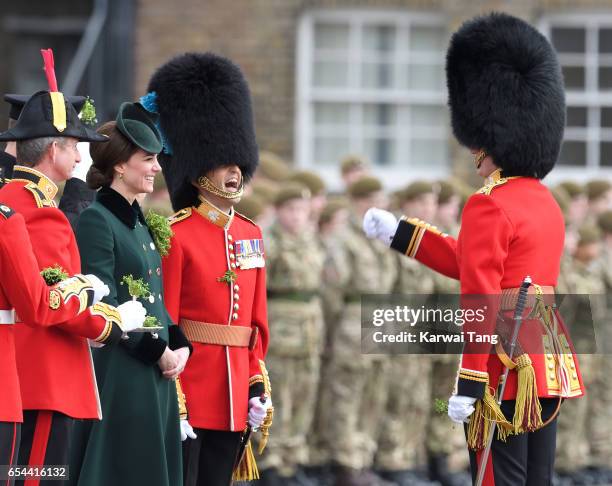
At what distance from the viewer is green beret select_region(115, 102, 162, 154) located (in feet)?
19.4

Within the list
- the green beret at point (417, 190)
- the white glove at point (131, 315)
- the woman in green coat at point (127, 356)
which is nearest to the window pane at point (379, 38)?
the green beret at point (417, 190)

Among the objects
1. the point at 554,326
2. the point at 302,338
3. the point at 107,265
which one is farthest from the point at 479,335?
the point at 302,338

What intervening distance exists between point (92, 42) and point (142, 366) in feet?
29.3

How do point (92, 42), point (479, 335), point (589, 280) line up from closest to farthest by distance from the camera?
point (479, 335) < point (589, 280) < point (92, 42)

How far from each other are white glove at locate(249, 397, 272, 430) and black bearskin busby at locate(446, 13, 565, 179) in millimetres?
1456

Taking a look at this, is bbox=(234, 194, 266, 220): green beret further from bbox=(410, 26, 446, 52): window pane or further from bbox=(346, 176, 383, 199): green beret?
bbox=(410, 26, 446, 52): window pane

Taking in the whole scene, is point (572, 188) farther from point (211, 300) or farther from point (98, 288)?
point (98, 288)

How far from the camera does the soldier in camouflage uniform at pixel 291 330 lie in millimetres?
9922

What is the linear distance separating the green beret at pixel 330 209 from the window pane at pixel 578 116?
14.9ft

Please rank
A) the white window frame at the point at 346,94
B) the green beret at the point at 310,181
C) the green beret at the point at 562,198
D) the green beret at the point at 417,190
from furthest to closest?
1. the white window frame at the point at 346,94
2. the green beret at the point at 562,198
3. the green beret at the point at 310,181
4. the green beret at the point at 417,190

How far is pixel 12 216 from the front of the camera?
5.23 metres

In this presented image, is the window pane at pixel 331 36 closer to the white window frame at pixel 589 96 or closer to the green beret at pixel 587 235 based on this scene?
the white window frame at pixel 589 96

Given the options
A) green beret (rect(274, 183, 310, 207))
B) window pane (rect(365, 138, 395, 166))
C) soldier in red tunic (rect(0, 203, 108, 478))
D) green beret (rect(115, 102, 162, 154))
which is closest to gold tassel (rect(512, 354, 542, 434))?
green beret (rect(115, 102, 162, 154))

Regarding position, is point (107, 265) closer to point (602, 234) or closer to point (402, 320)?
point (402, 320)
